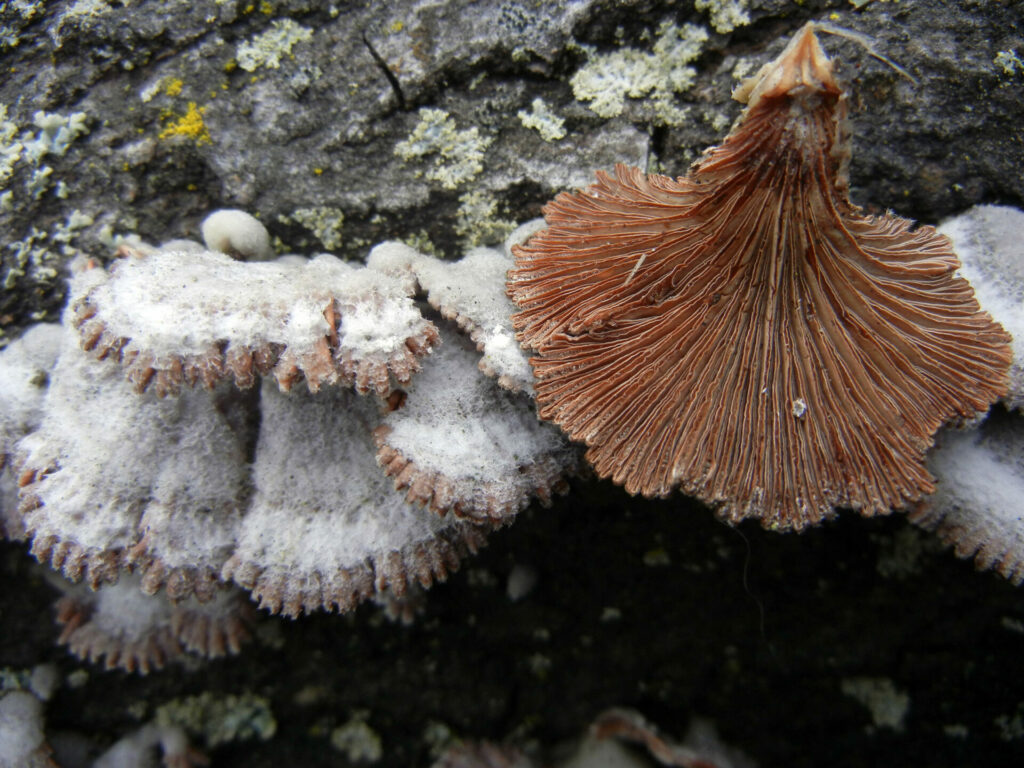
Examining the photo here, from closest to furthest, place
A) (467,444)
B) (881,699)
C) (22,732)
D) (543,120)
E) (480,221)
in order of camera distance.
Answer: (467,444)
(543,120)
(480,221)
(22,732)
(881,699)

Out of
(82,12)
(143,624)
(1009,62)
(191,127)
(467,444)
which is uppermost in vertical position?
(1009,62)

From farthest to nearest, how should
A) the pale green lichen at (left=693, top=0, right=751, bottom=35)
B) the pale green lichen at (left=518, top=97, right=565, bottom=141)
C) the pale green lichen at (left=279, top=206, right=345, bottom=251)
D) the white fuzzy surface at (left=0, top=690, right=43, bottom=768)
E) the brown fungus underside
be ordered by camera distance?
the white fuzzy surface at (left=0, top=690, right=43, bottom=768), the pale green lichen at (left=279, top=206, right=345, bottom=251), the pale green lichen at (left=518, top=97, right=565, bottom=141), the pale green lichen at (left=693, top=0, right=751, bottom=35), the brown fungus underside

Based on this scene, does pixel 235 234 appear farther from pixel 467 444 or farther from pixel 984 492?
pixel 984 492

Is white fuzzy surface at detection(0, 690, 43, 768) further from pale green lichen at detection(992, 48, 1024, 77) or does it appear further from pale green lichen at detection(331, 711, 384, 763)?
pale green lichen at detection(992, 48, 1024, 77)

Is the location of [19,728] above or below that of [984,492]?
below

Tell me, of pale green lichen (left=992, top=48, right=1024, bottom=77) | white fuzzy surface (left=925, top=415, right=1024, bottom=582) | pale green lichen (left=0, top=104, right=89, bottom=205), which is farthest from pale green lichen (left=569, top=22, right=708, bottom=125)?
pale green lichen (left=0, top=104, right=89, bottom=205)

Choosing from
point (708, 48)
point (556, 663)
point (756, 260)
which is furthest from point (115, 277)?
point (556, 663)

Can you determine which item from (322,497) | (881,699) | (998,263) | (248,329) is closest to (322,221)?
(248,329)
